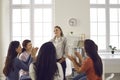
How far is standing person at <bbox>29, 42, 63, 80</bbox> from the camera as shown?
2.88 meters

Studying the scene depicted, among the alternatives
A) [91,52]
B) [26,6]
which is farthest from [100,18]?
[91,52]

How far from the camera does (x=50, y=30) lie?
8445 millimetres

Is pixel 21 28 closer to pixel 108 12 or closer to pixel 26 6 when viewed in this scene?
pixel 26 6

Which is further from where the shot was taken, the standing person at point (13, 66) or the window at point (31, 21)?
the window at point (31, 21)

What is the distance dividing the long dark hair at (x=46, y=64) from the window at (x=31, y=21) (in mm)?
5531

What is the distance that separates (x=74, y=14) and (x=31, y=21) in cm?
155

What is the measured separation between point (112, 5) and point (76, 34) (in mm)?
1728

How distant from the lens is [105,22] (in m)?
8.39

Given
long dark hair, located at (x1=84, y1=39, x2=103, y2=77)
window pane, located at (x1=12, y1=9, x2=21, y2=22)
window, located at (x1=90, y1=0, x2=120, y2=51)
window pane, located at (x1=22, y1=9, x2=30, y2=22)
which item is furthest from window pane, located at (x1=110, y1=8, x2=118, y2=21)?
long dark hair, located at (x1=84, y1=39, x2=103, y2=77)

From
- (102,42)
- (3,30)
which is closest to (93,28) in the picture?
(102,42)

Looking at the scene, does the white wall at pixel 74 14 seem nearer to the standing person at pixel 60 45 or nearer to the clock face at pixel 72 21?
the clock face at pixel 72 21

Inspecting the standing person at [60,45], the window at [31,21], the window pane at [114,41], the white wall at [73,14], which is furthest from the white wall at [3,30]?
the window pane at [114,41]

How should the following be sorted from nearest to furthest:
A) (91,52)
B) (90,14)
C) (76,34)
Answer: (91,52) → (76,34) → (90,14)

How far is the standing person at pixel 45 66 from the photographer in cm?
288
